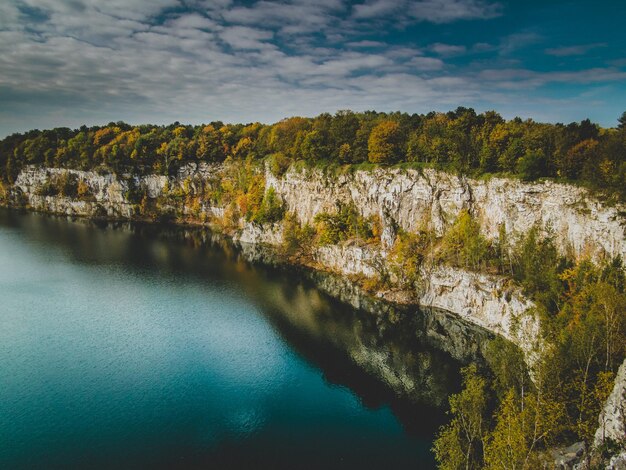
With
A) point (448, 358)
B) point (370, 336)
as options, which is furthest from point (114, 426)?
point (448, 358)

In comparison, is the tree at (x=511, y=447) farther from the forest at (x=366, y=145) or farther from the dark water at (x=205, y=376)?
the forest at (x=366, y=145)

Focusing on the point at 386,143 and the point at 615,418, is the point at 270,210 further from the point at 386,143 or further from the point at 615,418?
the point at 615,418

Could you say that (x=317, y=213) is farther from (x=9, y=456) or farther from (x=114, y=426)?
(x=9, y=456)

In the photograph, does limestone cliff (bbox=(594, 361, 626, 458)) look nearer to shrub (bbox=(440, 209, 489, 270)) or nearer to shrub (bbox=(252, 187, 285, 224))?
shrub (bbox=(440, 209, 489, 270))

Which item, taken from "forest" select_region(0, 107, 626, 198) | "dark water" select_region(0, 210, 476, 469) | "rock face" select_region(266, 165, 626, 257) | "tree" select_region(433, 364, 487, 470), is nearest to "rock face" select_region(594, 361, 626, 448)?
"tree" select_region(433, 364, 487, 470)

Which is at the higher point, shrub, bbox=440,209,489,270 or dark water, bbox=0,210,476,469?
shrub, bbox=440,209,489,270

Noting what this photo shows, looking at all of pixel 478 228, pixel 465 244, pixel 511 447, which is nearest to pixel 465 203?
pixel 478 228
